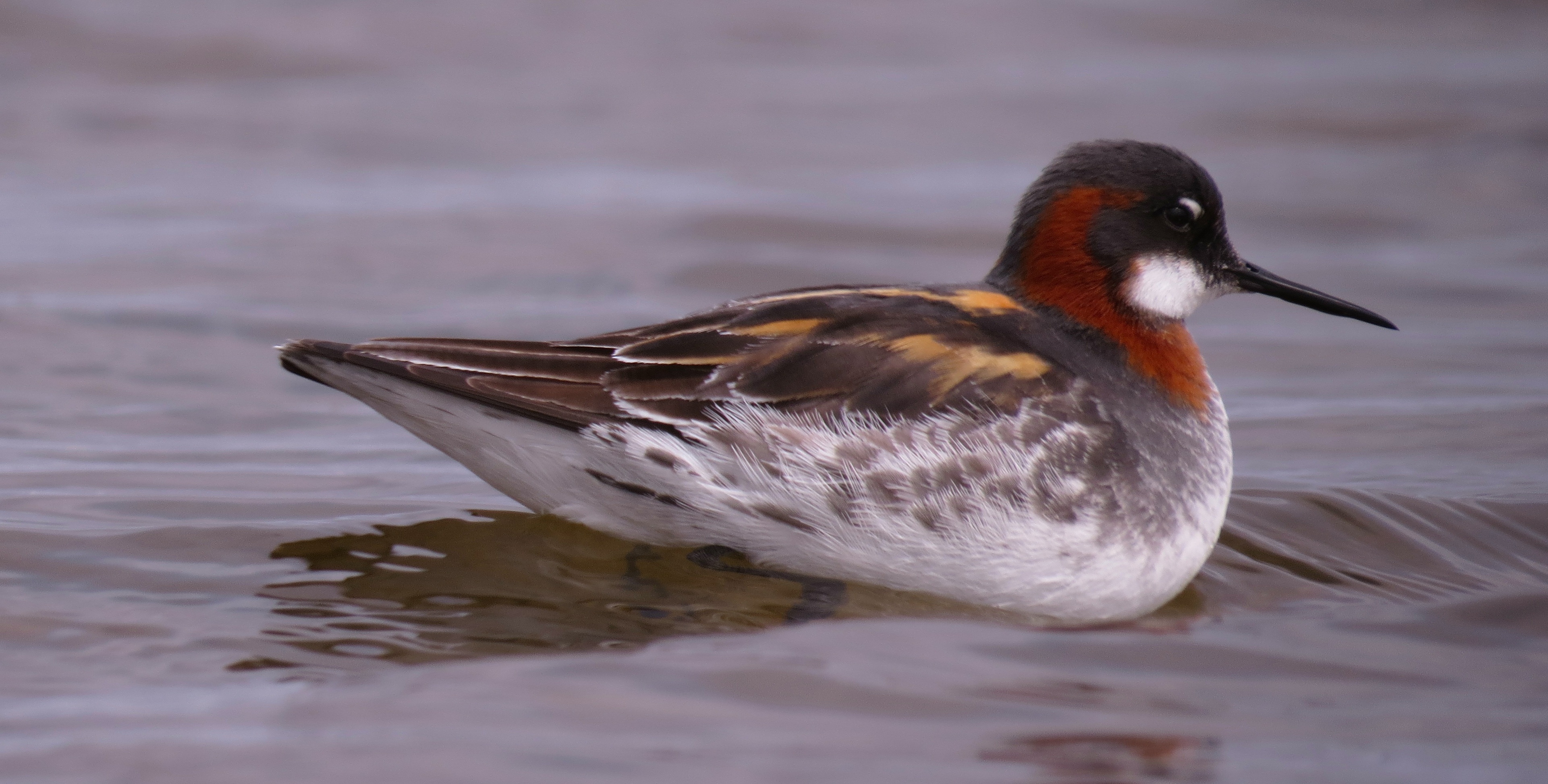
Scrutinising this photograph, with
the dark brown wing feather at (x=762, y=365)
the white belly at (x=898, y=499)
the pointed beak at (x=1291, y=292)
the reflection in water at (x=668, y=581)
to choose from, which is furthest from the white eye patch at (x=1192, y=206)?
Result: the reflection in water at (x=668, y=581)

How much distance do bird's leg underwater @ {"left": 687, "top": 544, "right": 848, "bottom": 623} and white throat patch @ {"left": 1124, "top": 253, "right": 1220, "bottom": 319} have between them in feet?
4.39

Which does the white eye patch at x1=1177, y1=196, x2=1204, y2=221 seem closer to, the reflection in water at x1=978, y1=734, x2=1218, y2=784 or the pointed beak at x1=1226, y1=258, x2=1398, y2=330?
the pointed beak at x1=1226, y1=258, x2=1398, y2=330

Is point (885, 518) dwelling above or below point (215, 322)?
below

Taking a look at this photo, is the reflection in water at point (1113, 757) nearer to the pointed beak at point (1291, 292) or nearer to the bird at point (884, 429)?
the bird at point (884, 429)

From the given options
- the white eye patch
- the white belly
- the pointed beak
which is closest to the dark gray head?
the white eye patch

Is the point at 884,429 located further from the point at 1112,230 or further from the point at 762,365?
the point at 1112,230

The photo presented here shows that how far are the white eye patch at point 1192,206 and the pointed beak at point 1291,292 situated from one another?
289mm

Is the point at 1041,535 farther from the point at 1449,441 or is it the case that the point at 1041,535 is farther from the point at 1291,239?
the point at 1291,239

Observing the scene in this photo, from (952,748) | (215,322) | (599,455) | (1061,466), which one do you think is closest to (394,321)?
(215,322)

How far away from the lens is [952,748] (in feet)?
13.2

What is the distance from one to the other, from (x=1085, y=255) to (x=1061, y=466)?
83cm

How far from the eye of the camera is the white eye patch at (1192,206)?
5383 millimetres

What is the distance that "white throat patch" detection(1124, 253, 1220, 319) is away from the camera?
5.36 m

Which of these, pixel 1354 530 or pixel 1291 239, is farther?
pixel 1291 239
